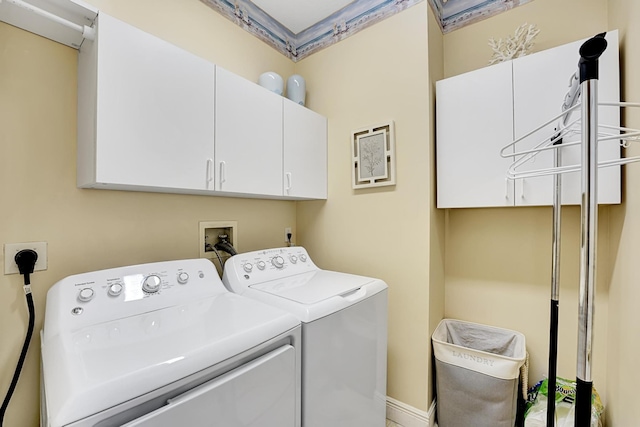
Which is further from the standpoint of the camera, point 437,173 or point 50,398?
point 437,173

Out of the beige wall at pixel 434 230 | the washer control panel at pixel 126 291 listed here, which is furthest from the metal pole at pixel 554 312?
the washer control panel at pixel 126 291

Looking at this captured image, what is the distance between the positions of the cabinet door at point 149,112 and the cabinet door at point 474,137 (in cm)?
138

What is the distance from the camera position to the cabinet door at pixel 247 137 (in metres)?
1.47

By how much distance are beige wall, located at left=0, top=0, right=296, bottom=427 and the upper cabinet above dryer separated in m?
0.08

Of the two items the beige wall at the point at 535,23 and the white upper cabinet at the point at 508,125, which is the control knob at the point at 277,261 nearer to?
the white upper cabinet at the point at 508,125

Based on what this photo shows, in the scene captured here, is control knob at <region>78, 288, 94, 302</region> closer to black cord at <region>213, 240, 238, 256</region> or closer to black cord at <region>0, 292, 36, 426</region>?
black cord at <region>0, 292, 36, 426</region>

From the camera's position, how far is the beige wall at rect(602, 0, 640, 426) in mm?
1113

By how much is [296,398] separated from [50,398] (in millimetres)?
718

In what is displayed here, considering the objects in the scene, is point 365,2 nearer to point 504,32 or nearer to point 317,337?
point 504,32

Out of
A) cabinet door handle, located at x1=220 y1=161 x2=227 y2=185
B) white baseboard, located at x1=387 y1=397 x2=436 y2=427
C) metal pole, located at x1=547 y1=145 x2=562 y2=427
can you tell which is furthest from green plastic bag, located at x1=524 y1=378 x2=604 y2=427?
cabinet door handle, located at x1=220 y1=161 x2=227 y2=185

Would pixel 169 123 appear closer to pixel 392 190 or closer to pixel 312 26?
pixel 392 190

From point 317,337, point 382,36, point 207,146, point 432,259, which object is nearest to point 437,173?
point 432,259

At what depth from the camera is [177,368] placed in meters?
0.74

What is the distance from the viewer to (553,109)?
4.66 ft
